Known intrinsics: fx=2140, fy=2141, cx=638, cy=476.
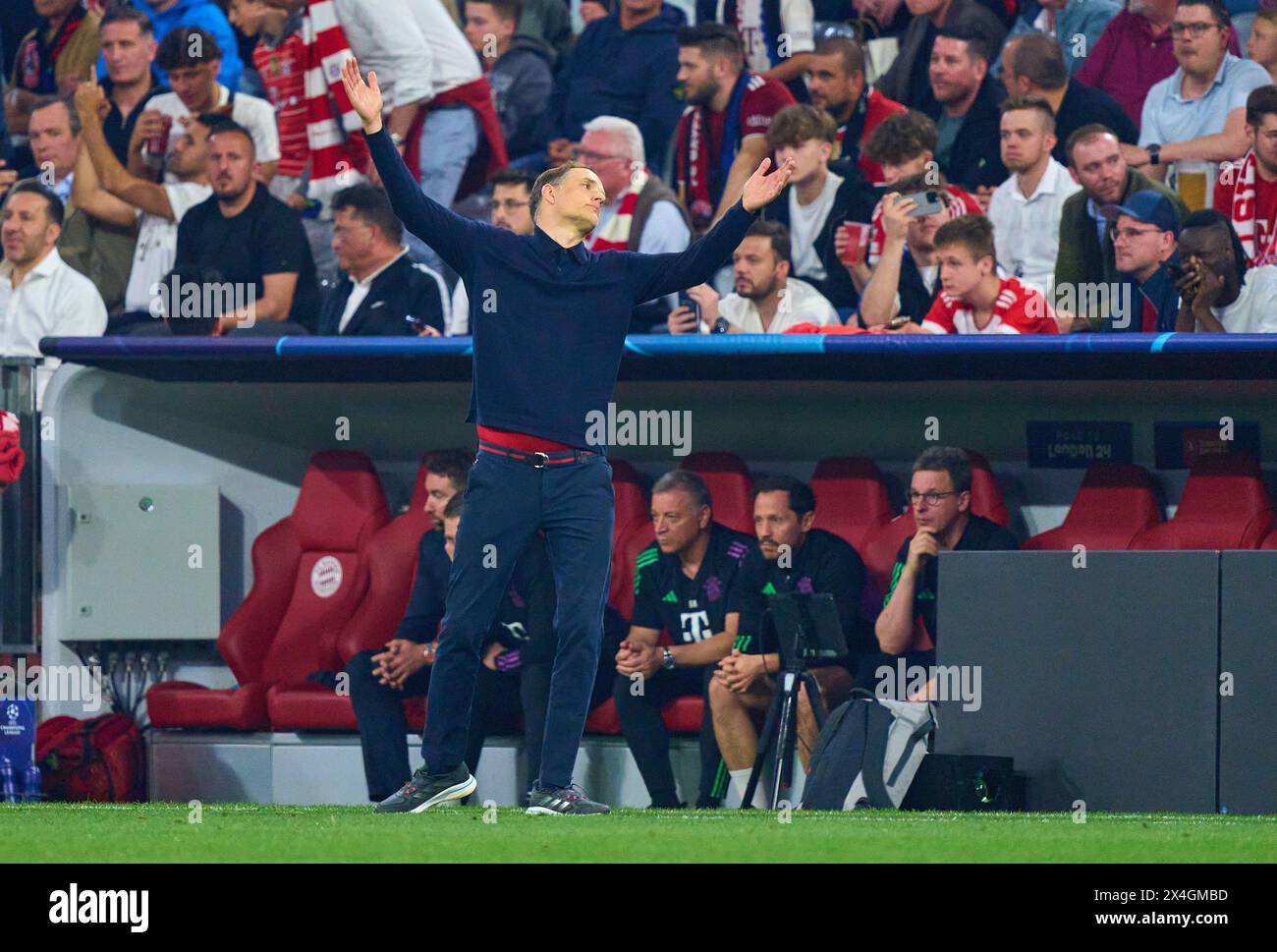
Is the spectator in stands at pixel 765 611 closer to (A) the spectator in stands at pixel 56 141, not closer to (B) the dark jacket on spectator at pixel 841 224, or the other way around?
(B) the dark jacket on spectator at pixel 841 224

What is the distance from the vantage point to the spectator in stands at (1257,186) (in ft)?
28.7

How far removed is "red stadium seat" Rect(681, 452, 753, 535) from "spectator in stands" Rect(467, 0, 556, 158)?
7.62 feet

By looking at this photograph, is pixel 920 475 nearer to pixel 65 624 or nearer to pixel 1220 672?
pixel 1220 672

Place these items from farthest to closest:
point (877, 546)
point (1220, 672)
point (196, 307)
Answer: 1. point (196, 307)
2. point (877, 546)
3. point (1220, 672)

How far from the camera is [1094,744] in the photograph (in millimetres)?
7086

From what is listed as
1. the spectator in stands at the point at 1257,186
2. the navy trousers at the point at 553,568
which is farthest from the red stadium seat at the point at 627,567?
the navy trousers at the point at 553,568

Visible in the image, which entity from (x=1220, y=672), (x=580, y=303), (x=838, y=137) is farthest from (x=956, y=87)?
(x=580, y=303)

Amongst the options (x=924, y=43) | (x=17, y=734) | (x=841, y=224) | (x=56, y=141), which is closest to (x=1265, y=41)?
(x=924, y=43)

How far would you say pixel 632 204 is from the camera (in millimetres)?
9727

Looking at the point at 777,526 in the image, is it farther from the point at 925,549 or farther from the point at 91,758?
the point at 91,758

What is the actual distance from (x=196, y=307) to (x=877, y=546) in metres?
3.28

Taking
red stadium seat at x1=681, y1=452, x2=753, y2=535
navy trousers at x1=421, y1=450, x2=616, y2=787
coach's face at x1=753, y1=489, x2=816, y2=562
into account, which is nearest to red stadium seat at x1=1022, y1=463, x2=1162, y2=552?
coach's face at x1=753, y1=489, x2=816, y2=562

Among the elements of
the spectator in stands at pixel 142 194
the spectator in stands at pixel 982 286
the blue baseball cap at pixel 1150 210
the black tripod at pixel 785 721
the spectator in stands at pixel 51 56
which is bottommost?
the black tripod at pixel 785 721

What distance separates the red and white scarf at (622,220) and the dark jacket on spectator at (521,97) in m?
1.31
